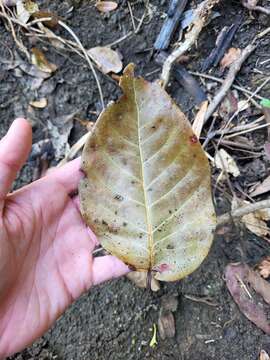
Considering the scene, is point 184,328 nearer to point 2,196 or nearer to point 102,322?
point 102,322

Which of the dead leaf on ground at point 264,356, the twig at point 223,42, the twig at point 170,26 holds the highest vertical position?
the twig at point 170,26

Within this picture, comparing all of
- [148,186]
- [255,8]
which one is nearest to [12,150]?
[148,186]

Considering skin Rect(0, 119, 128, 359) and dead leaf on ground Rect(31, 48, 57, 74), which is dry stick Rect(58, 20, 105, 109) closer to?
dead leaf on ground Rect(31, 48, 57, 74)

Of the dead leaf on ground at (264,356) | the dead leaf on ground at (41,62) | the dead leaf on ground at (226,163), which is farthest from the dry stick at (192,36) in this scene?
the dead leaf on ground at (264,356)

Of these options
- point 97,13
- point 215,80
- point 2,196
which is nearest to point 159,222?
point 2,196

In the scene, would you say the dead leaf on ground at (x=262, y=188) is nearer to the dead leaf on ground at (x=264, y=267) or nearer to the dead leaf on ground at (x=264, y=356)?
the dead leaf on ground at (x=264, y=267)

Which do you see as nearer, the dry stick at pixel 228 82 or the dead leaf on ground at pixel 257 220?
the dead leaf on ground at pixel 257 220
